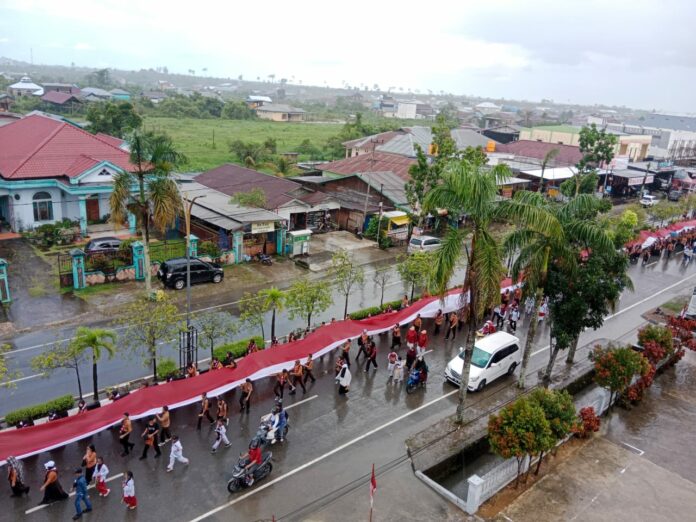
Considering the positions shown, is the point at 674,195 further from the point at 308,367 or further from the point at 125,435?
the point at 125,435

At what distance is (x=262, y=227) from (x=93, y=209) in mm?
13162

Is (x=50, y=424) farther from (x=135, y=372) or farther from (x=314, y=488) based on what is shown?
(x=314, y=488)

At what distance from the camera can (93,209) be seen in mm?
37281

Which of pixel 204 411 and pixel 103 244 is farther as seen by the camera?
pixel 103 244

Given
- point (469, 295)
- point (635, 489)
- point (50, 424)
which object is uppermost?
point (469, 295)

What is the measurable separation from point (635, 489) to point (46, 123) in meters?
46.0

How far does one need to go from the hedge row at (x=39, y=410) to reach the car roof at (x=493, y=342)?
14.3m

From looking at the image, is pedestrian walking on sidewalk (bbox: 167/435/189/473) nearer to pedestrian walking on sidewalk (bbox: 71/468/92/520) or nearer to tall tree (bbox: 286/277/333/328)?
pedestrian walking on sidewalk (bbox: 71/468/92/520)

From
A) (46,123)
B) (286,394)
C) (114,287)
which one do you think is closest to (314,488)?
(286,394)

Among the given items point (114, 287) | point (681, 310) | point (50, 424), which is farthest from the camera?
point (681, 310)

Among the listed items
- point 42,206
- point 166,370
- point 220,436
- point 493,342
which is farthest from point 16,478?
point 42,206

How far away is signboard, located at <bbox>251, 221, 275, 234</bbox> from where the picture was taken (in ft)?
107

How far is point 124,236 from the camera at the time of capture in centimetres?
3534

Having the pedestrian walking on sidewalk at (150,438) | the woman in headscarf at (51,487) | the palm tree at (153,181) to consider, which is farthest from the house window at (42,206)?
the woman in headscarf at (51,487)
